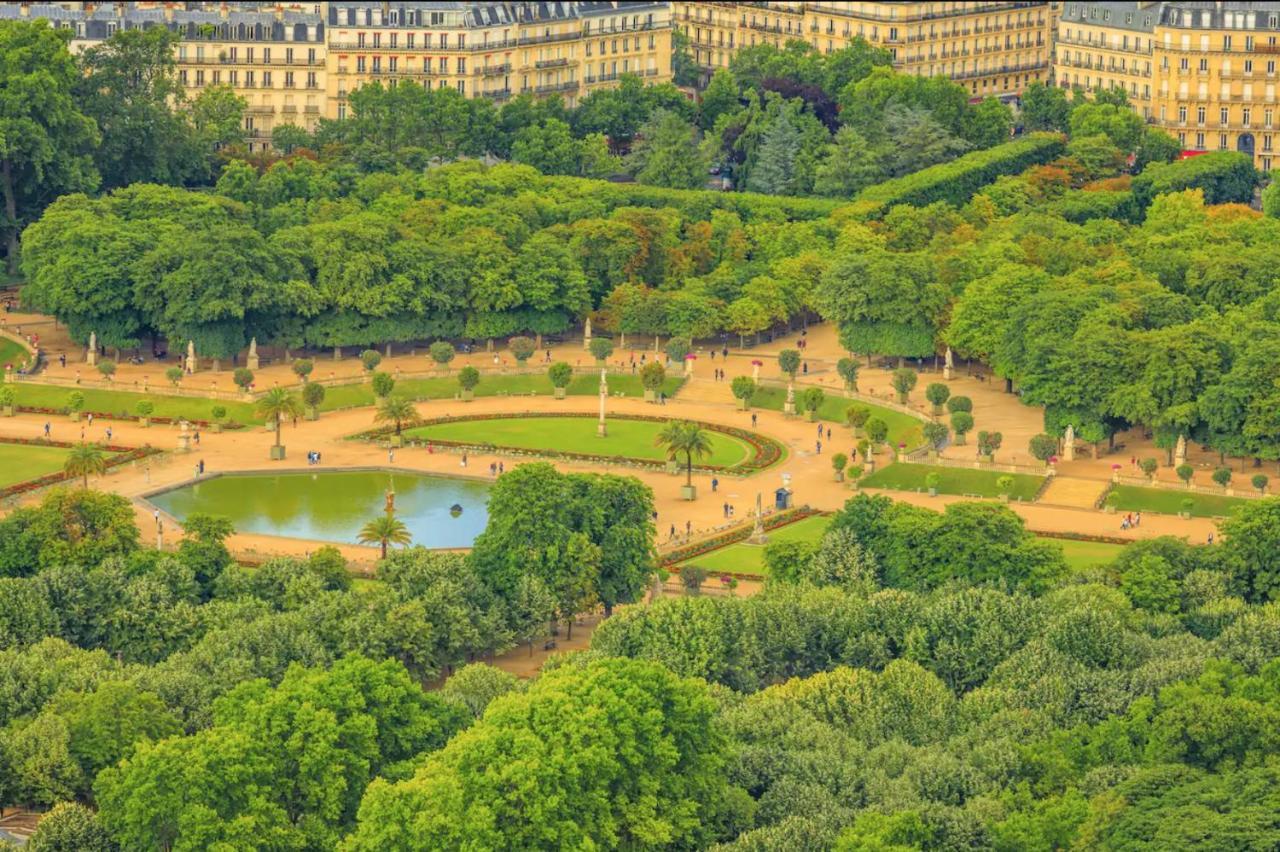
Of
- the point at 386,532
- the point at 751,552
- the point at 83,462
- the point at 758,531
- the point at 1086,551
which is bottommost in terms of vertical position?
the point at 751,552

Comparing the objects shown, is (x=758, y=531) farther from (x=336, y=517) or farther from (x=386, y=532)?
(x=336, y=517)

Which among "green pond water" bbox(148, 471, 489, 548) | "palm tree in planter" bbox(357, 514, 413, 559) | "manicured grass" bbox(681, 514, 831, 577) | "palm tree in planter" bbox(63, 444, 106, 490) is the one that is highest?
"palm tree in planter" bbox(63, 444, 106, 490)

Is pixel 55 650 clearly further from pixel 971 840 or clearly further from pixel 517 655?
pixel 971 840

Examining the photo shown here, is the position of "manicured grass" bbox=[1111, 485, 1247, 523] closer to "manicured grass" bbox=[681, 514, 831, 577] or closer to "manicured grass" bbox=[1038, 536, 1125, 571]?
"manicured grass" bbox=[1038, 536, 1125, 571]

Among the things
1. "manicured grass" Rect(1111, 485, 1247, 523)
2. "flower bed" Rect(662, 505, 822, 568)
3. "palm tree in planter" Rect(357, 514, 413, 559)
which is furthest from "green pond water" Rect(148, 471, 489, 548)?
"manicured grass" Rect(1111, 485, 1247, 523)

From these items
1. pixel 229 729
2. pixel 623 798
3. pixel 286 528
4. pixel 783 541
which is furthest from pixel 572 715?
pixel 286 528

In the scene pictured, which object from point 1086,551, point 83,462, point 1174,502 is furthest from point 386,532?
point 1174,502

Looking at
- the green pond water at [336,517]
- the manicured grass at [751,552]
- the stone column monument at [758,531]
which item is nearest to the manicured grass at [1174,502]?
the manicured grass at [751,552]
